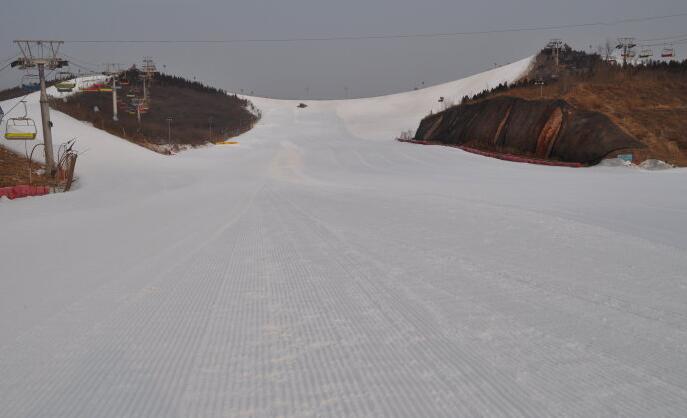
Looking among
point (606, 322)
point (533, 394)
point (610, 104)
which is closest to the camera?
point (533, 394)

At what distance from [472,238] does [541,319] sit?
263 centimetres

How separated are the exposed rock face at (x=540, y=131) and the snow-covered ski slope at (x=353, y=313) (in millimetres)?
12698

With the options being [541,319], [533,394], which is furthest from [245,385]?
[541,319]

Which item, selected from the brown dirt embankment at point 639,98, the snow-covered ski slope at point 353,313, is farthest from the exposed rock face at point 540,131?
the snow-covered ski slope at point 353,313

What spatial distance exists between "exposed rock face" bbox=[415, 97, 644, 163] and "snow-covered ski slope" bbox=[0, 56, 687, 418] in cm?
1270

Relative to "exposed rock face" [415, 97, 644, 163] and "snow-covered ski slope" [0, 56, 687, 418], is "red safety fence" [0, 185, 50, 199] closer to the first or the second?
"snow-covered ski slope" [0, 56, 687, 418]

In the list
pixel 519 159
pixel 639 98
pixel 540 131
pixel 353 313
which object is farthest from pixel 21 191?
pixel 639 98

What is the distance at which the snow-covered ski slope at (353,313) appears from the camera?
2.15 meters

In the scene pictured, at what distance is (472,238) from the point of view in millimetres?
5582

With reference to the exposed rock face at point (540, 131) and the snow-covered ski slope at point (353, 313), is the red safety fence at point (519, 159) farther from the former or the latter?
the snow-covered ski slope at point (353, 313)

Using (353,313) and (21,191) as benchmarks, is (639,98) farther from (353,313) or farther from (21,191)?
(21,191)

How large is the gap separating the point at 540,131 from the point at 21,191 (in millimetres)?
20948

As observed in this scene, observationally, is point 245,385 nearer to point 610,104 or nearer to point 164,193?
point 164,193

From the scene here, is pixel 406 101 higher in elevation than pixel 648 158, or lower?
higher
